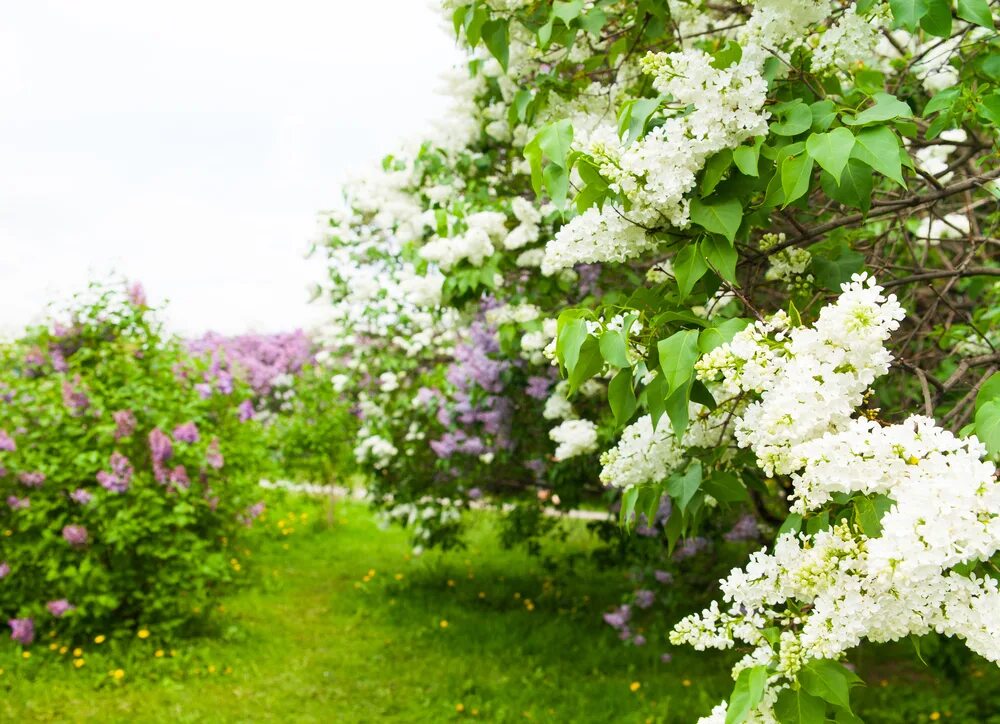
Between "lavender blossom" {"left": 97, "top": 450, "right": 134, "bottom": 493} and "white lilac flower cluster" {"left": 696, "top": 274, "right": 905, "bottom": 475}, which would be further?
"lavender blossom" {"left": 97, "top": 450, "right": 134, "bottom": 493}

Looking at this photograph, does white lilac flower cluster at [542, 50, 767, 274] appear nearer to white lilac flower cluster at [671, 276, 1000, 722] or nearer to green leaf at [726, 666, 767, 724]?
white lilac flower cluster at [671, 276, 1000, 722]

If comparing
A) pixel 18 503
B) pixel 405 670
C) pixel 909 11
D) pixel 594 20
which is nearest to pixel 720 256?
pixel 909 11

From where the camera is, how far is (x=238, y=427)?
623cm

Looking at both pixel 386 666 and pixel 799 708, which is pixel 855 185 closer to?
pixel 799 708

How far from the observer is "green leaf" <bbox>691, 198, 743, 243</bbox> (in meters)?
1.79

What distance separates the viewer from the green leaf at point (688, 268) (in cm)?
182

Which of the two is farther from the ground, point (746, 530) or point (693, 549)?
point (746, 530)

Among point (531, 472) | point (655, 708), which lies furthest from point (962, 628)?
point (531, 472)

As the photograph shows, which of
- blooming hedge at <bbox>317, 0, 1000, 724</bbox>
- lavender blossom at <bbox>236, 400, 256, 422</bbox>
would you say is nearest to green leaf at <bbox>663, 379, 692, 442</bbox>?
blooming hedge at <bbox>317, 0, 1000, 724</bbox>

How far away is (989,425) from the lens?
146 cm

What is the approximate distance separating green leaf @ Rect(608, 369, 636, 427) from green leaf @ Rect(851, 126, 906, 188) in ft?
2.05

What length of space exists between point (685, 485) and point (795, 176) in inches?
29.1

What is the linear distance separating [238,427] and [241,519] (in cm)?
70

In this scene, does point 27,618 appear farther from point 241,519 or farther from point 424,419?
point 424,419
